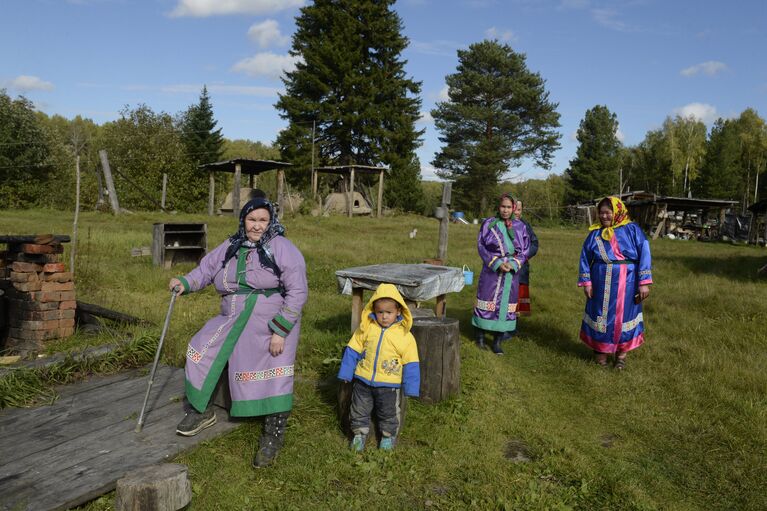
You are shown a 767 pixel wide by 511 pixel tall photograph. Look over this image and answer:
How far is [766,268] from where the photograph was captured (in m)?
13.0

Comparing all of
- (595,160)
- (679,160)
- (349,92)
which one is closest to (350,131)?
(349,92)

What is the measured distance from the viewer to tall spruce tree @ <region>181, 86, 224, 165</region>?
4169cm

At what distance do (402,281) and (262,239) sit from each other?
1.58 metres

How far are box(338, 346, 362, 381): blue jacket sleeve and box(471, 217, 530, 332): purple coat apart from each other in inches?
123

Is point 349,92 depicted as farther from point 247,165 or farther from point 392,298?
point 392,298

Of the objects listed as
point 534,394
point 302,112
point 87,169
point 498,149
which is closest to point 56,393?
point 534,394

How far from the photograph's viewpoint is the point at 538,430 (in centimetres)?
453

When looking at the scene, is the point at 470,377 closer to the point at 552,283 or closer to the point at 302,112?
the point at 552,283

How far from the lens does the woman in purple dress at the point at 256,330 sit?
3777 mm

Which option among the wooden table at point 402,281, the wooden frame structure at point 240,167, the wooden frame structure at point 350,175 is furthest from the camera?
the wooden frame structure at point 350,175

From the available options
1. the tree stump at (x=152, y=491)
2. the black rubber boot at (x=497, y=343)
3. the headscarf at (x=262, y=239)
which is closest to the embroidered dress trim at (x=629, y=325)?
the black rubber boot at (x=497, y=343)

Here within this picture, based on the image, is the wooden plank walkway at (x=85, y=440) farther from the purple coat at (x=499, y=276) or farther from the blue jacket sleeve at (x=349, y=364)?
the purple coat at (x=499, y=276)

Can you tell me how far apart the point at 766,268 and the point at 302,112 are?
29481 millimetres

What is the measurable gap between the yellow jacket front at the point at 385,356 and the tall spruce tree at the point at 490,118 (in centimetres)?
4027
